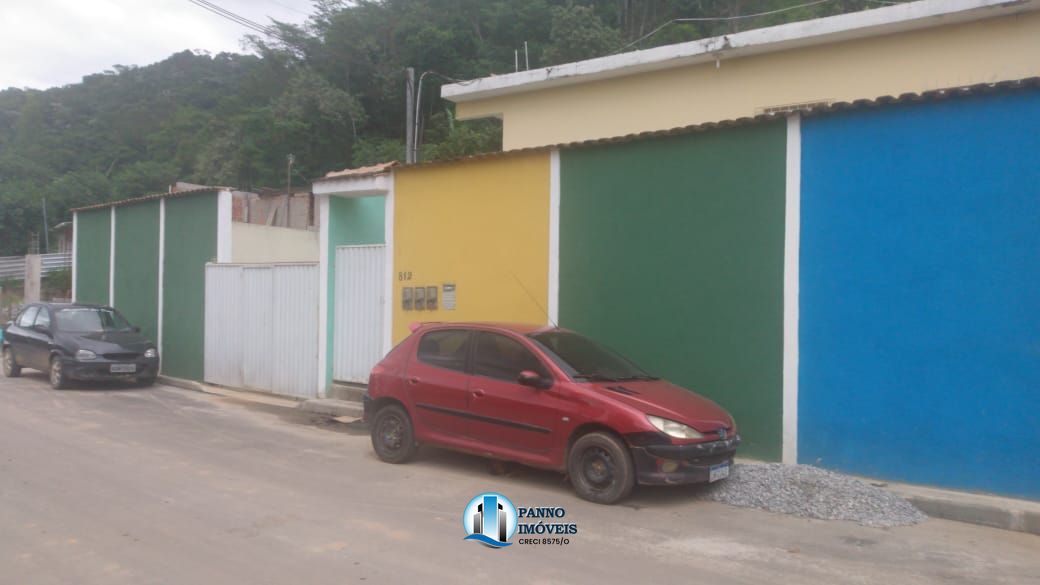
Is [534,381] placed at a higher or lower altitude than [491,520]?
higher

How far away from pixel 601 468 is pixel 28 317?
1341 centimetres

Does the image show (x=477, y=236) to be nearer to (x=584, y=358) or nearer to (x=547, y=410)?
(x=584, y=358)

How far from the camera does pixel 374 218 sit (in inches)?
535

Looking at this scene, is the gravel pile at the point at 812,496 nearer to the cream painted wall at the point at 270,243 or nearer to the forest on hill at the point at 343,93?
the cream painted wall at the point at 270,243

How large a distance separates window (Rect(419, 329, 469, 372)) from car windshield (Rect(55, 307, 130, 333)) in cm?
929

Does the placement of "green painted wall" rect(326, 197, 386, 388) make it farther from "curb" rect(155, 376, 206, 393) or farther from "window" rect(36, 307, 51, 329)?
"window" rect(36, 307, 51, 329)

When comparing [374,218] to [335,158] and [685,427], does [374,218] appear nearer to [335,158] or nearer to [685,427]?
[685,427]

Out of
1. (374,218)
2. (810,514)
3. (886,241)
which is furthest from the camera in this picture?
(374,218)

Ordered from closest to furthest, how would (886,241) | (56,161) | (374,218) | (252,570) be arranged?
(252,570) → (886,241) → (374,218) → (56,161)

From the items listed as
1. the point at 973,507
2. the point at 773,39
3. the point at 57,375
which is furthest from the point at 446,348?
the point at 57,375

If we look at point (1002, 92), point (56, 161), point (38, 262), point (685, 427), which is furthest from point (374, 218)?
point (56, 161)

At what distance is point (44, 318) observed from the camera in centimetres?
1483

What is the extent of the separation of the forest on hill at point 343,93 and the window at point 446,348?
17943 mm

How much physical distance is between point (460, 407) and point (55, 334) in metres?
10.1
